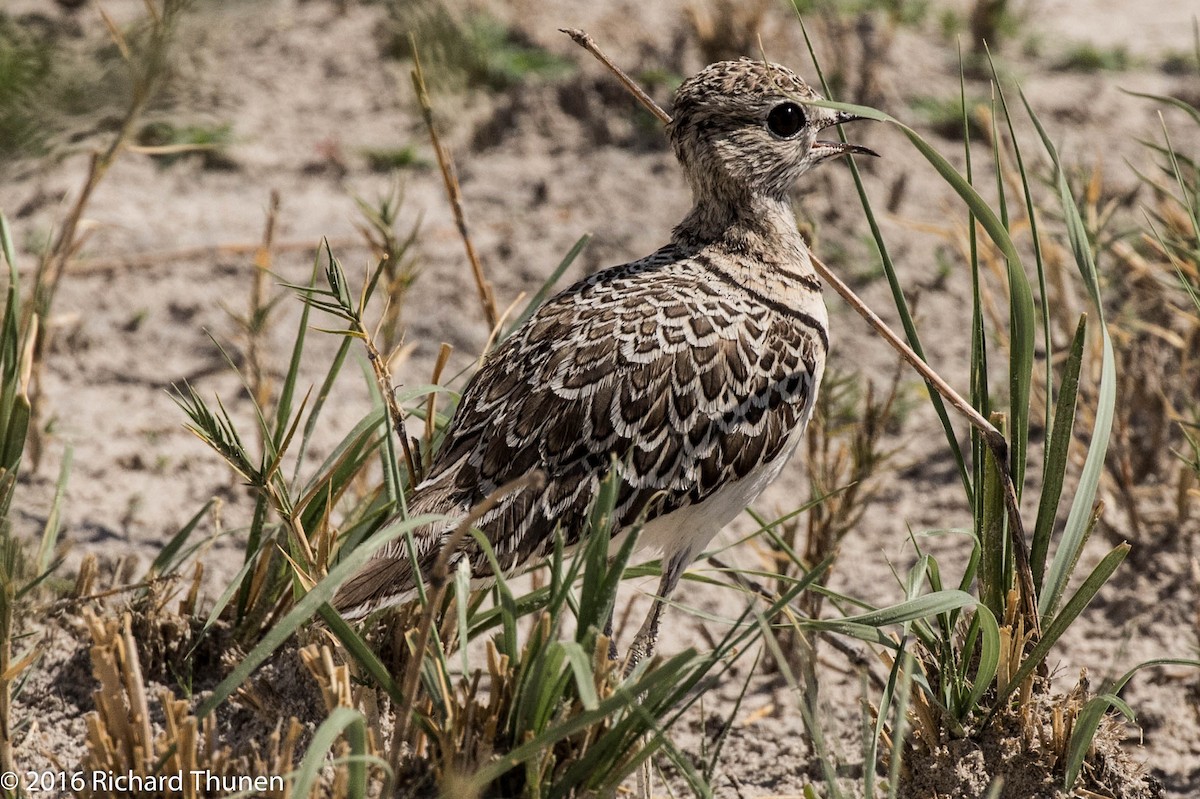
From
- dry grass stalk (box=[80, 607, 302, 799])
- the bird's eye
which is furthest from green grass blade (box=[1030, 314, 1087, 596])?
dry grass stalk (box=[80, 607, 302, 799])

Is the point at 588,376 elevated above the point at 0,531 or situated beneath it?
elevated above

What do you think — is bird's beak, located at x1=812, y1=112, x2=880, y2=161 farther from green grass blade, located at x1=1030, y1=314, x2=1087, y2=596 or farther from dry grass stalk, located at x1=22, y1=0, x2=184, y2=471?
dry grass stalk, located at x1=22, y1=0, x2=184, y2=471

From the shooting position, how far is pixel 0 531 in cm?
306

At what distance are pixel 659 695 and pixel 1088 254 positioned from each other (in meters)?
1.39

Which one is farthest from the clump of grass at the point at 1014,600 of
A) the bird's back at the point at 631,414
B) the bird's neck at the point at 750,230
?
the bird's neck at the point at 750,230

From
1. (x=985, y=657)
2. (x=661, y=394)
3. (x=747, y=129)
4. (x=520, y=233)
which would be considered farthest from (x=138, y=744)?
(x=520, y=233)

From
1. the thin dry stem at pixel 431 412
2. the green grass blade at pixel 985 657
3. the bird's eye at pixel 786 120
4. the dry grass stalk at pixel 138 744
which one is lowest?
the dry grass stalk at pixel 138 744

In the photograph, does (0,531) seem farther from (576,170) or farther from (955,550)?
(576,170)

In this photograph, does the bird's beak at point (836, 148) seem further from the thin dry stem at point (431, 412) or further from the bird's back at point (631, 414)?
the thin dry stem at point (431, 412)

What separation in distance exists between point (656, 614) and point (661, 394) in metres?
0.54

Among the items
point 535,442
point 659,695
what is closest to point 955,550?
point 535,442

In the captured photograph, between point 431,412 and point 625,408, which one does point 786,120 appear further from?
point 431,412

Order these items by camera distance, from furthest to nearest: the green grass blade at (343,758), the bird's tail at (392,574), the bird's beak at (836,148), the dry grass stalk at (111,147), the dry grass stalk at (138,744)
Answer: the bird's beak at (836,148) < the bird's tail at (392,574) < the dry grass stalk at (138,744) < the green grass blade at (343,758) < the dry grass stalk at (111,147)

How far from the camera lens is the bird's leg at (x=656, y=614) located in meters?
3.23
